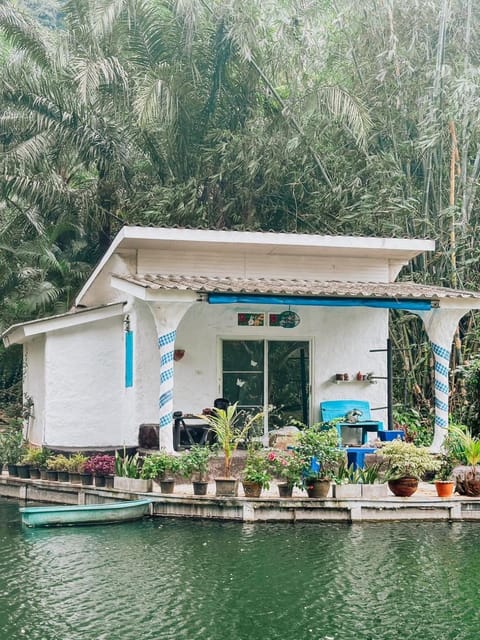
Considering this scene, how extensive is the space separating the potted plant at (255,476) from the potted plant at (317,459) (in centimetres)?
45

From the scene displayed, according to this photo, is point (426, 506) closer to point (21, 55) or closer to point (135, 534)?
point (135, 534)

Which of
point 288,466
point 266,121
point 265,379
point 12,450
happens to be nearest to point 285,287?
point 265,379

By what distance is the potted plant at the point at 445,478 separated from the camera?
10.8 m

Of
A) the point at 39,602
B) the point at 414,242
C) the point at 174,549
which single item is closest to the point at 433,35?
the point at 414,242

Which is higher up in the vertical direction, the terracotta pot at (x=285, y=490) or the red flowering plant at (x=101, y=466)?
the red flowering plant at (x=101, y=466)

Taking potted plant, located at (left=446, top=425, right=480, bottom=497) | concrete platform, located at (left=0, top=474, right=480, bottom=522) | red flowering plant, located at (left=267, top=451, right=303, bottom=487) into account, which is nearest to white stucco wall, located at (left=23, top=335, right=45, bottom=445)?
concrete platform, located at (left=0, top=474, right=480, bottom=522)

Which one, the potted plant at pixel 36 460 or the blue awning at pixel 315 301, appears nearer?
the blue awning at pixel 315 301

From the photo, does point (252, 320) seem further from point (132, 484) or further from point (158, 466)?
point (132, 484)

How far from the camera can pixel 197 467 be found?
10898 mm

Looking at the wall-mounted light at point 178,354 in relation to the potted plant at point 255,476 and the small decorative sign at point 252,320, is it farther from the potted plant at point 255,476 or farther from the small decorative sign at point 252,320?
the potted plant at point 255,476

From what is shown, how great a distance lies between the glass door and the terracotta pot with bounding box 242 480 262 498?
3293 mm

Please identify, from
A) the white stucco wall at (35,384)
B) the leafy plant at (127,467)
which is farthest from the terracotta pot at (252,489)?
the white stucco wall at (35,384)

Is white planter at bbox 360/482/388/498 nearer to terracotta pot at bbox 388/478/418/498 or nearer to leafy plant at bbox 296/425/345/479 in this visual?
terracotta pot at bbox 388/478/418/498

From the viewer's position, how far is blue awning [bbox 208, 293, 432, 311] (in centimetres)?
1210
